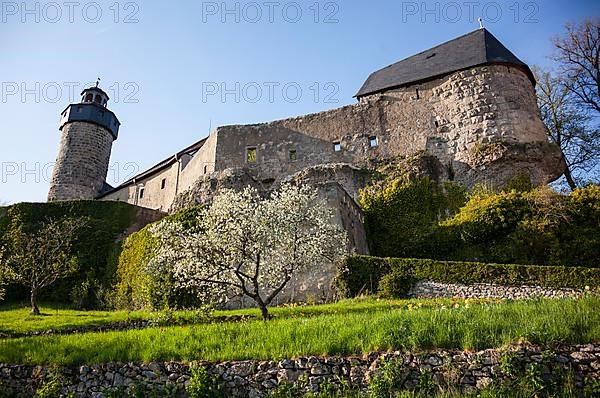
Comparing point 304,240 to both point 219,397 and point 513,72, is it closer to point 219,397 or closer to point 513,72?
point 219,397

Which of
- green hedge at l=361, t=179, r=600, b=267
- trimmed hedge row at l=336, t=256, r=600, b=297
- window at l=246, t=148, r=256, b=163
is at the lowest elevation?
trimmed hedge row at l=336, t=256, r=600, b=297

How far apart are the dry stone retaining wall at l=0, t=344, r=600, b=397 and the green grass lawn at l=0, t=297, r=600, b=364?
24 cm

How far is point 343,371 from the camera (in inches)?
301

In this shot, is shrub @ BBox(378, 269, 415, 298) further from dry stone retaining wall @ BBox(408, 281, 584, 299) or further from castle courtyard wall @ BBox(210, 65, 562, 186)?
castle courtyard wall @ BBox(210, 65, 562, 186)

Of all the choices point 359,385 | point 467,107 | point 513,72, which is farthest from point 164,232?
point 513,72

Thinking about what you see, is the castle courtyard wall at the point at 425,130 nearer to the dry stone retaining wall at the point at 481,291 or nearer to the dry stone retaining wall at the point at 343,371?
the dry stone retaining wall at the point at 481,291

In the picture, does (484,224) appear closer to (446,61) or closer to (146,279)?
(446,61)

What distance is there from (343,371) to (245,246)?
4971 mm

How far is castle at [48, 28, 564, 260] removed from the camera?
23734 millimetres

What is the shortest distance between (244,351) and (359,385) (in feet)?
6.91

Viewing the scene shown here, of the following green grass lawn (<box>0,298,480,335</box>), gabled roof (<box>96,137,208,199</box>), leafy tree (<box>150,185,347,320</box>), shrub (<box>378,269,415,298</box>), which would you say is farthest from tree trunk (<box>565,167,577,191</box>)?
gabled roof (<box>96,137,208,199</box>)

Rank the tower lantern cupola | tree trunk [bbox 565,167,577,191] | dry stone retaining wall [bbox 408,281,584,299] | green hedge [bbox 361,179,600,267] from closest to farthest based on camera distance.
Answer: dry stone retaining wall [bbox 408,281,584,299]
green hedge [bbox 361,179,600,267]
tree trunk [bbox 565,167,577,191]
the tower lantern cupola

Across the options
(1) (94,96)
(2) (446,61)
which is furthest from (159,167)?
(2) (446,61)

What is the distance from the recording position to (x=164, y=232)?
12.3 metres
